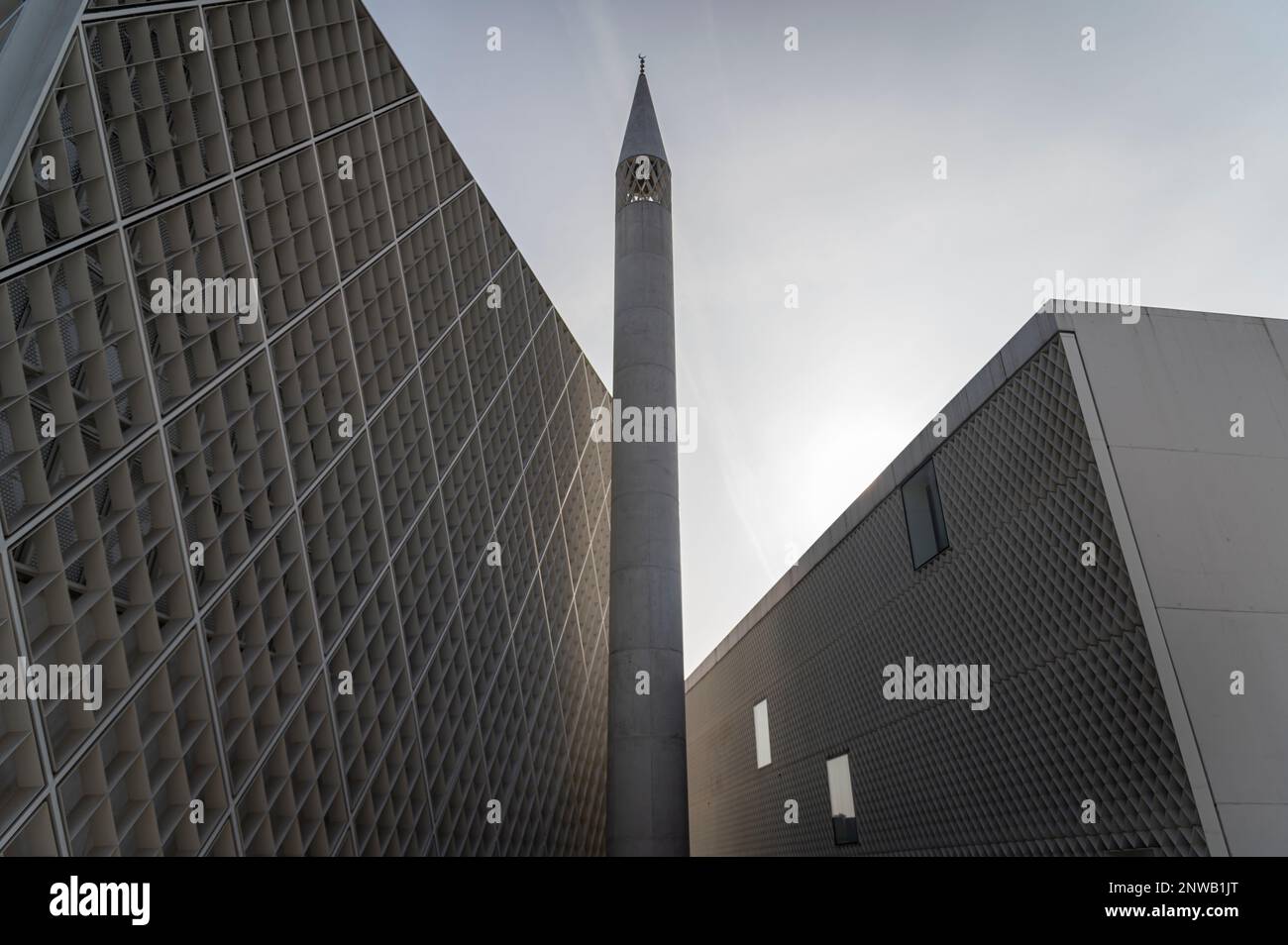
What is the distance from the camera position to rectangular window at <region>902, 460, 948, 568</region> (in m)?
14.5

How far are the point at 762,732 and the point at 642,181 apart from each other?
14.9 m

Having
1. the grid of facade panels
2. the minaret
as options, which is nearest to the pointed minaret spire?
the minaret

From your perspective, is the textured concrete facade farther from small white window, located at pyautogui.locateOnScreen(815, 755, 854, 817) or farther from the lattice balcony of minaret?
the lattice balcony of minaret

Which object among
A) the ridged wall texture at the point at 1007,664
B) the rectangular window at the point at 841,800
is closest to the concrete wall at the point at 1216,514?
the ridged wall texture at the point at 1007,664

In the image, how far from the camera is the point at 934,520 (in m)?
14.6

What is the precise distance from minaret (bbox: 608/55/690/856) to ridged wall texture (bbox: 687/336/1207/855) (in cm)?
366

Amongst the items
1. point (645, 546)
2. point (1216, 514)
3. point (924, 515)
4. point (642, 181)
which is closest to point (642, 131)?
point (642, 181)

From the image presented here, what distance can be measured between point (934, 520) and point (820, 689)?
6647mm

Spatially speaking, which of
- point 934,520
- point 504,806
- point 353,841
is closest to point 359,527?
point 353,841

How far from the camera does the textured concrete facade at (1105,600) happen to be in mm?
9578

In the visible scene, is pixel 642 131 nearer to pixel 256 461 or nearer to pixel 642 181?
pixel 642 181

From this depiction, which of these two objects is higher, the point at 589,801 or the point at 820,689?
the point at 820,689

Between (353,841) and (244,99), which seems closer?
(244,99)
